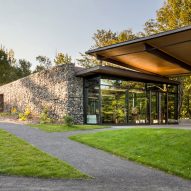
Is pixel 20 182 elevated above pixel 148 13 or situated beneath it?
situated beneath

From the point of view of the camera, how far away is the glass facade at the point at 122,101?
15633mm

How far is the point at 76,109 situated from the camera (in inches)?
631

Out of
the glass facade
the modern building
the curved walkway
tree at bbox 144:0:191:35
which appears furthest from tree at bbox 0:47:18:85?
the curved walkway

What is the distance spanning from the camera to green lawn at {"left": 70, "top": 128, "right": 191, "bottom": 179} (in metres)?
6.13

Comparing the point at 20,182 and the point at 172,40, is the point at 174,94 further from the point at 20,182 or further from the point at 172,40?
the point at 20,182

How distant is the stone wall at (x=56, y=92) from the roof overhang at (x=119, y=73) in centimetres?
76

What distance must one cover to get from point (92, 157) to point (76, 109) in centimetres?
921

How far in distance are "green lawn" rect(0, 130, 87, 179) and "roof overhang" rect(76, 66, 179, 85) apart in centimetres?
745

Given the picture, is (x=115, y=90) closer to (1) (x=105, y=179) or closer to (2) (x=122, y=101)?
(2) (x=122, y=101)

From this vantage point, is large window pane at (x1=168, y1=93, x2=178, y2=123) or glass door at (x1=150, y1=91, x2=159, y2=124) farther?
large window pane at (x1=168, y1=93, x2=178, y2=123)

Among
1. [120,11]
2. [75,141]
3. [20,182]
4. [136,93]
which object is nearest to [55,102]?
[136,93]

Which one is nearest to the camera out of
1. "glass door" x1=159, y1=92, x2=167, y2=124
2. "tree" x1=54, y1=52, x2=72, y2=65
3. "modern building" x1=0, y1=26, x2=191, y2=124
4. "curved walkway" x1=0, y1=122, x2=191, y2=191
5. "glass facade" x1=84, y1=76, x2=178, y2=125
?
"curved walkway" x1=0, y1=122, x2=191, y2=191

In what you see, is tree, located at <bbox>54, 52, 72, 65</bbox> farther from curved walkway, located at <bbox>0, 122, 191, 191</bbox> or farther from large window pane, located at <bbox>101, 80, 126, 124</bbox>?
curved walkway, located at <bbox>0, 122, 191, 191</bbox>

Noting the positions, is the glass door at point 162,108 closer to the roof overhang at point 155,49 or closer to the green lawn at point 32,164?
the roof overhang at point 155,49
